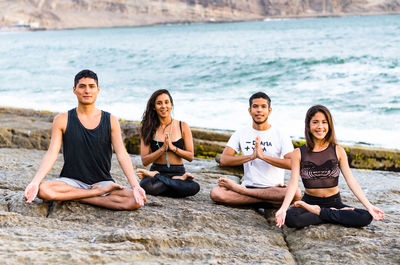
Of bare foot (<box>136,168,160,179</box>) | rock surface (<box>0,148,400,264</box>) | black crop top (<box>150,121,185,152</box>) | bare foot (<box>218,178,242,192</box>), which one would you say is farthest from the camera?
black crop top (<box>150,121,185,152</box>)

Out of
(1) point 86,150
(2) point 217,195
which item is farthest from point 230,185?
(1) point 86,150

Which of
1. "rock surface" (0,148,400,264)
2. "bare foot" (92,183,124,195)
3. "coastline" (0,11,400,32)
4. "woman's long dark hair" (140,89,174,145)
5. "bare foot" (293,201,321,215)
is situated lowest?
"rock surface" (0,148,400,264)

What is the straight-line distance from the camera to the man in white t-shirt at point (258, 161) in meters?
4.68

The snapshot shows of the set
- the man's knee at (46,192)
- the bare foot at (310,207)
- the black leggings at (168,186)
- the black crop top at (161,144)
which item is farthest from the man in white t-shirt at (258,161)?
the man's knee at (46,192)

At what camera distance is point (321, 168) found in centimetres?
425

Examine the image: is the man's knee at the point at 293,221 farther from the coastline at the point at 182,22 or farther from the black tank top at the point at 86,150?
the coastline at the point at 182,22

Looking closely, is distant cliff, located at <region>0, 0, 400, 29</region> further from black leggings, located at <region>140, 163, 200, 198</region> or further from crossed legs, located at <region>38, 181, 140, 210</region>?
crossed legs, located at <region>38, 181, 140, 210</region>

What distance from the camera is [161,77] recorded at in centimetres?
2536

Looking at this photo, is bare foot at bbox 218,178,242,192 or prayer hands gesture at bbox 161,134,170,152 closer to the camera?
bare foot at bbox 218,178,242,192

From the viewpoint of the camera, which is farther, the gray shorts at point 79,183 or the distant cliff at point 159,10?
the distant cliff at point 159,10

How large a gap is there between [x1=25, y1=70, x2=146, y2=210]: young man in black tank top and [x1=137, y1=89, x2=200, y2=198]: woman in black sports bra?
594 mm

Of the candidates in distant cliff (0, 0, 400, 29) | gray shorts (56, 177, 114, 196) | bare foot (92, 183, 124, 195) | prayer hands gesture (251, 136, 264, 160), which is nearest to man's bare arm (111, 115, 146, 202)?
bare foot (92, 183, 124, 195)

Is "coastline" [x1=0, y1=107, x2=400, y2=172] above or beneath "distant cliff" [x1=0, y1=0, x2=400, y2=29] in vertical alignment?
beneath

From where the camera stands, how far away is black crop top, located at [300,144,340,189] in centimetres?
425
